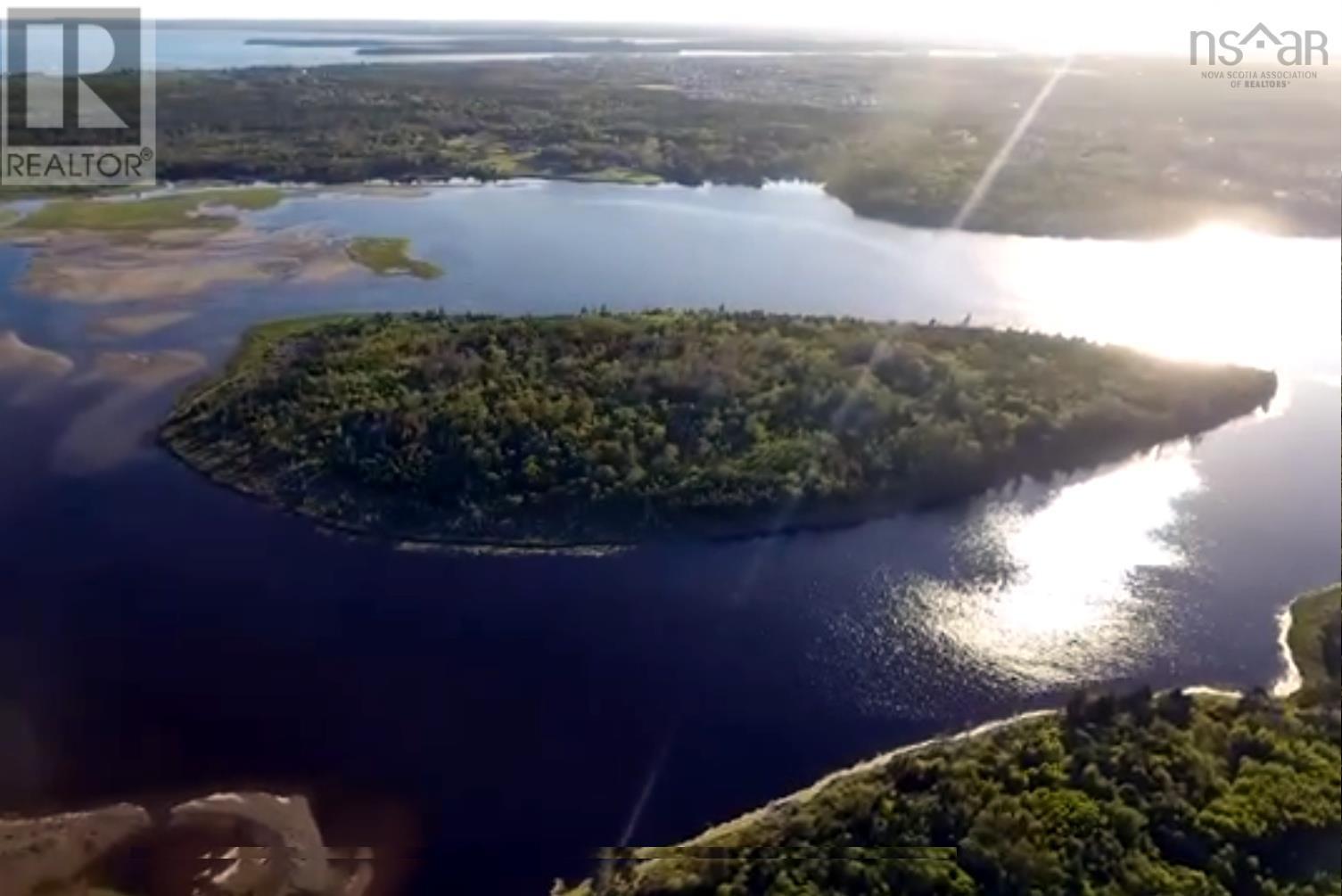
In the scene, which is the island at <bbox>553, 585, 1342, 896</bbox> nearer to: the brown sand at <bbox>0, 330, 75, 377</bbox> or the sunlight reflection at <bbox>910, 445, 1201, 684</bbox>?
the sunlight reflection at <bbox>910, 445, 1201, 684</bbox>

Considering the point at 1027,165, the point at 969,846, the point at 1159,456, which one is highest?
the point at 1027,165

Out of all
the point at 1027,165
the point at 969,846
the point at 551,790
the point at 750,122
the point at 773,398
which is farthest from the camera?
the point at 750,122

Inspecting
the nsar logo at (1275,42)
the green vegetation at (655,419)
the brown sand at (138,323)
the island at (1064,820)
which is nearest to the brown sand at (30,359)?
the brown sand at (138,323)

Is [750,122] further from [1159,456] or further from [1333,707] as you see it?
[1333,707]

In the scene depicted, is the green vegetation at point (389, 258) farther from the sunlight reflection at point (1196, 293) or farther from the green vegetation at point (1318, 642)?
the green vegetation at point (1318, 642)

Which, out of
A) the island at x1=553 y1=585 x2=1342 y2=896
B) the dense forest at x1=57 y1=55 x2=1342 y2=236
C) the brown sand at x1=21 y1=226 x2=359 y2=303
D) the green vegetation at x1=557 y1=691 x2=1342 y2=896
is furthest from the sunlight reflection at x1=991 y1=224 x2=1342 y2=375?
the brown sand at x1=21 y1=226 x2=359 y2=303

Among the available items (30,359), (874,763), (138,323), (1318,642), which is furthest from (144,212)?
(1318,642)

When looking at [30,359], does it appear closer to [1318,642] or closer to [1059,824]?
[1059,824]

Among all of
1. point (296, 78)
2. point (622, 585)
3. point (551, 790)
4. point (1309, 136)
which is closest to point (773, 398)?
point (622, 585)
